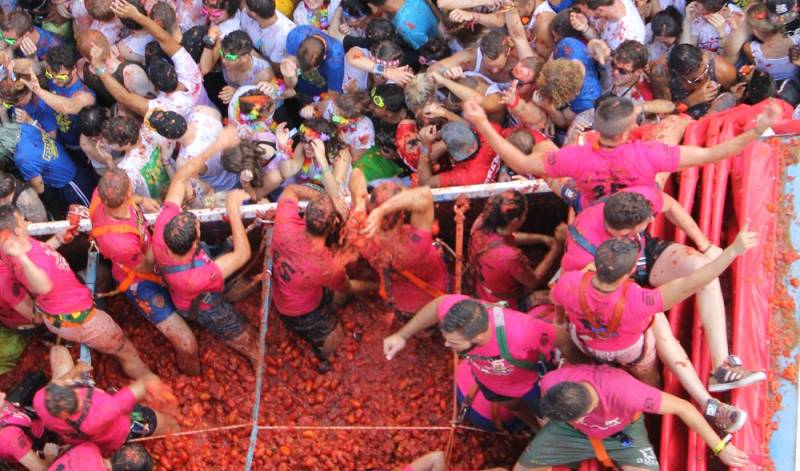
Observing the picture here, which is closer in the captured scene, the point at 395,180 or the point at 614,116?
the point at 614,116

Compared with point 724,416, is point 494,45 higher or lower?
higher

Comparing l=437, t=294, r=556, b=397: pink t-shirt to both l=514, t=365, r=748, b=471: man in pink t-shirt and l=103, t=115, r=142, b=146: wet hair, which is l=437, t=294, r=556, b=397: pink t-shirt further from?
l=103, t=115, r=142, b=146: wet hair

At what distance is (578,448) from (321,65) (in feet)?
12.5

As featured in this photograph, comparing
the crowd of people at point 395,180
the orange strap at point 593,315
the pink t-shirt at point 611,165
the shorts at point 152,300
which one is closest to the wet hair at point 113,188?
the crowd of people at point 395,180

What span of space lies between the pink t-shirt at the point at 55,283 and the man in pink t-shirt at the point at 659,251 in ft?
10.8

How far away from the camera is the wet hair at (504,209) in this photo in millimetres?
5684

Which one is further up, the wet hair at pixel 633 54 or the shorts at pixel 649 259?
the wet hair at pixel 633 54

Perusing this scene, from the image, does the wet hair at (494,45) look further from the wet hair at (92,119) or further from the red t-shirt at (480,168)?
the wet hair at (92,119)

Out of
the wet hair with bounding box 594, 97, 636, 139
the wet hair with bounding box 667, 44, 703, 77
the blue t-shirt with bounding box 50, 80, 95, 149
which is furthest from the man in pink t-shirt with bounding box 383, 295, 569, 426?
the blue t-shirt with bounding box 50, 80, 95, 149

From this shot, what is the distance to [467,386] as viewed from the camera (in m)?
5.88

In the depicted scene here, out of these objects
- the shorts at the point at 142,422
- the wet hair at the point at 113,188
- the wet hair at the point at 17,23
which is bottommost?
the shorts at the point at 142,422

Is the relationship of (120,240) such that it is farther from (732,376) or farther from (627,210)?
(732,376)

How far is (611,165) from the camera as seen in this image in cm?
525

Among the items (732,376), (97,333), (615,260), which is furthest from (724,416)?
(97,333)
